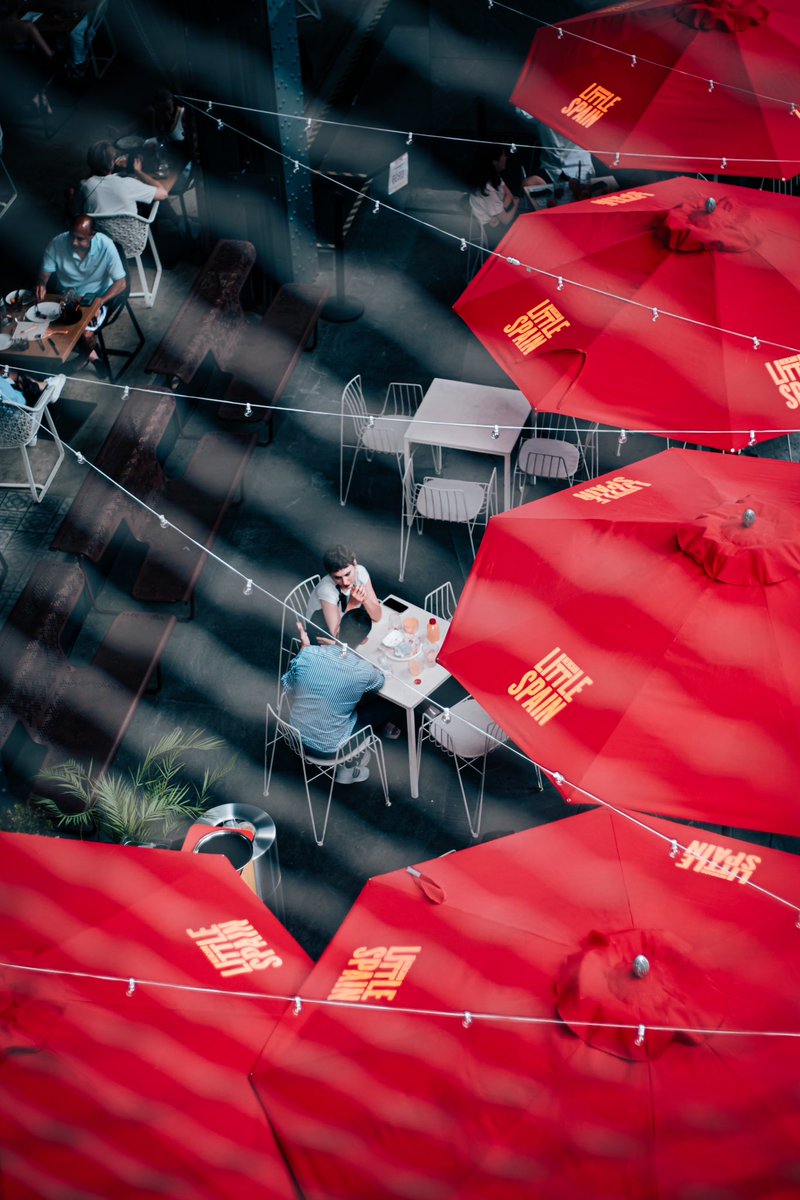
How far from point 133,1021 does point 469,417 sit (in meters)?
5.51

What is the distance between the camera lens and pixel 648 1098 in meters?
4.26

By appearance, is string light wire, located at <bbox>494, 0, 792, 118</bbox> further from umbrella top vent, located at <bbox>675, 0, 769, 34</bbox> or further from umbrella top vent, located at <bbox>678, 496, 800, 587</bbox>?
umbrella top vent, located at <bbox>678, 496, 800, 587</bbox>

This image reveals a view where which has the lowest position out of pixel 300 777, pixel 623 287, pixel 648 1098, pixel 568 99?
pixel 300 777

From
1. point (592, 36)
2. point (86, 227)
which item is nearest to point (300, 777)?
point (86, 227)

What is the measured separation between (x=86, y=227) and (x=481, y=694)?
223 inches

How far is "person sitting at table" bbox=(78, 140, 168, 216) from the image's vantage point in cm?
1024

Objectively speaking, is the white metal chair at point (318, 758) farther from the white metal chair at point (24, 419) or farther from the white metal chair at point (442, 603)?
the white metal chair at point (24, 419)

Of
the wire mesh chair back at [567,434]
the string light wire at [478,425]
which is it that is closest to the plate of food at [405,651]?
the string light wire at [478,425]

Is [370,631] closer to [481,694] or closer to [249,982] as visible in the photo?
[481,694]

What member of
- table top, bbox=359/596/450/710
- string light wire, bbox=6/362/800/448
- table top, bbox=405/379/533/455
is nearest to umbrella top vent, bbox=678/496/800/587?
string light wire, bbox=6/362/800/448

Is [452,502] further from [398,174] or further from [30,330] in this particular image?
[398,174]

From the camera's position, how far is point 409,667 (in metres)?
7.50

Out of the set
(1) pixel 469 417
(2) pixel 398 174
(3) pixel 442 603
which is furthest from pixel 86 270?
(3) pixel 442 603

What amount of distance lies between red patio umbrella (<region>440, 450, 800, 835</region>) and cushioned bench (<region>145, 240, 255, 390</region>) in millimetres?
4216
